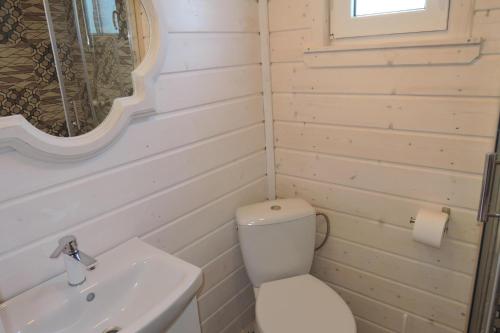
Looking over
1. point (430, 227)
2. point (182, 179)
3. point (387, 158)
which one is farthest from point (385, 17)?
point (182, 179)

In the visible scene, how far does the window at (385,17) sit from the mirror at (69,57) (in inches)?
32.7

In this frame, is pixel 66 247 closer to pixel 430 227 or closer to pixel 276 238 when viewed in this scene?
pixel 276 238

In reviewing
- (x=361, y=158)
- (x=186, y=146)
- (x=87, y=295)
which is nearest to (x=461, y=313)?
(x=361, y=158)

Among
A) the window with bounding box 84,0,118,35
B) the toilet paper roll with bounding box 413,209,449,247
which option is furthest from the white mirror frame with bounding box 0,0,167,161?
the toilet paper roll with bounding box 413,209,449,247

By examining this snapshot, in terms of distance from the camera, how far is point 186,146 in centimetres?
148

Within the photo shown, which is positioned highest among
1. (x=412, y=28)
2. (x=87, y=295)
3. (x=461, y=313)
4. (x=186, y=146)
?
(x=412, y=28)

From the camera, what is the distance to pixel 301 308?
5.06 ft

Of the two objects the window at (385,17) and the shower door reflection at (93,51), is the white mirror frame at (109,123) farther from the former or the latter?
the window at (385,17)

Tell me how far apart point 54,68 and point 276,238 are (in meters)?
1.15

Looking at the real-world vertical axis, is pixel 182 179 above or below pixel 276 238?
above

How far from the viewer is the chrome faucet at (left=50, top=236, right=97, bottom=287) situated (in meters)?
1.02

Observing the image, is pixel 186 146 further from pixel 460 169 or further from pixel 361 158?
pixel 460 169

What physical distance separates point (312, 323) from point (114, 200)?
0.92 metres

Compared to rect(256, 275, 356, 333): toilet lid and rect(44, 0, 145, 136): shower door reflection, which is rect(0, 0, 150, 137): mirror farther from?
rect(256, 275, 356, 333): toilet lid
